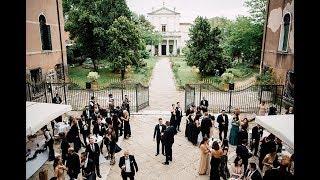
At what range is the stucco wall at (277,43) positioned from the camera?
57.2ft

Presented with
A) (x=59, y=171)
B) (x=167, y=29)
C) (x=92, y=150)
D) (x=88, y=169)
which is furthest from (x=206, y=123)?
(x=167, y=29)

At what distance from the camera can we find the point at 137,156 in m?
11.4

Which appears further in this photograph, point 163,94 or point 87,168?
point 163,94

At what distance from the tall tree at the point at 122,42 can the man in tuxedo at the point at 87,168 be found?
69.4 feet

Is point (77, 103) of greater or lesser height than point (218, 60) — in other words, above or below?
below

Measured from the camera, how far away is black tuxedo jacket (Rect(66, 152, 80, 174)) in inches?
326

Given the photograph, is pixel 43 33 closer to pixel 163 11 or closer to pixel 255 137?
pixel 255 137

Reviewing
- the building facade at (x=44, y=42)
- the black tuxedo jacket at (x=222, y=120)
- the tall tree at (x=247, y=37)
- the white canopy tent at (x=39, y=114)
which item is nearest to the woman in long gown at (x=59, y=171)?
the white canopy tent at (x=39, y=114)

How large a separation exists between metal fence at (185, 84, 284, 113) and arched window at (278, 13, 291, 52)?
2.69 m

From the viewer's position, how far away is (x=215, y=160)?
8.65m

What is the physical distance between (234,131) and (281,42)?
32.9ft
